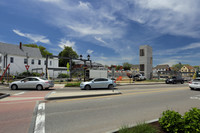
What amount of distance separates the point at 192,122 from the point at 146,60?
32.0m

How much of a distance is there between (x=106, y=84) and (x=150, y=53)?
24313mm

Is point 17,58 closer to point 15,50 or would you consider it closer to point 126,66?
point 15,50

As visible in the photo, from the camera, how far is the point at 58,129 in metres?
4.33

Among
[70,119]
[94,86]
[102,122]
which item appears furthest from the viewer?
[94,86]

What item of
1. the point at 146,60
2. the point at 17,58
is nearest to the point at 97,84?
the point at 146,60

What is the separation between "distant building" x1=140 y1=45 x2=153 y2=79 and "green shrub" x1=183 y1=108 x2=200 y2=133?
104 feet

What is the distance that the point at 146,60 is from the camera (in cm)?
3378

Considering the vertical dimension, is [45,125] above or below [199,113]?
below

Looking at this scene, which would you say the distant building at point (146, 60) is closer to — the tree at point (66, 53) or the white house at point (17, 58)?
the white house at point (17, 58)

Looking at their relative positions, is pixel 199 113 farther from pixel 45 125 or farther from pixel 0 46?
pixel 0 46

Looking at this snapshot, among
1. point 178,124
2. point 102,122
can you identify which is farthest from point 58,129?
point 178,124

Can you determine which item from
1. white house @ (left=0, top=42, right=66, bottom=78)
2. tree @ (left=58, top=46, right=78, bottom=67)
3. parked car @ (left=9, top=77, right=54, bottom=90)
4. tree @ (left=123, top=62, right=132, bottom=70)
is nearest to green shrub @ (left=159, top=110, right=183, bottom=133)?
parked car @ (left=9, top=77, right=54, bottom=90)

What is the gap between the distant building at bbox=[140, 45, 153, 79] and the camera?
33875mm

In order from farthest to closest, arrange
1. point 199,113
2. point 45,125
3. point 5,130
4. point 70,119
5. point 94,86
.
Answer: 1. point 94,86
2. point 70,119
3. point 45,125
4. point 5,130
5. point 199,113
